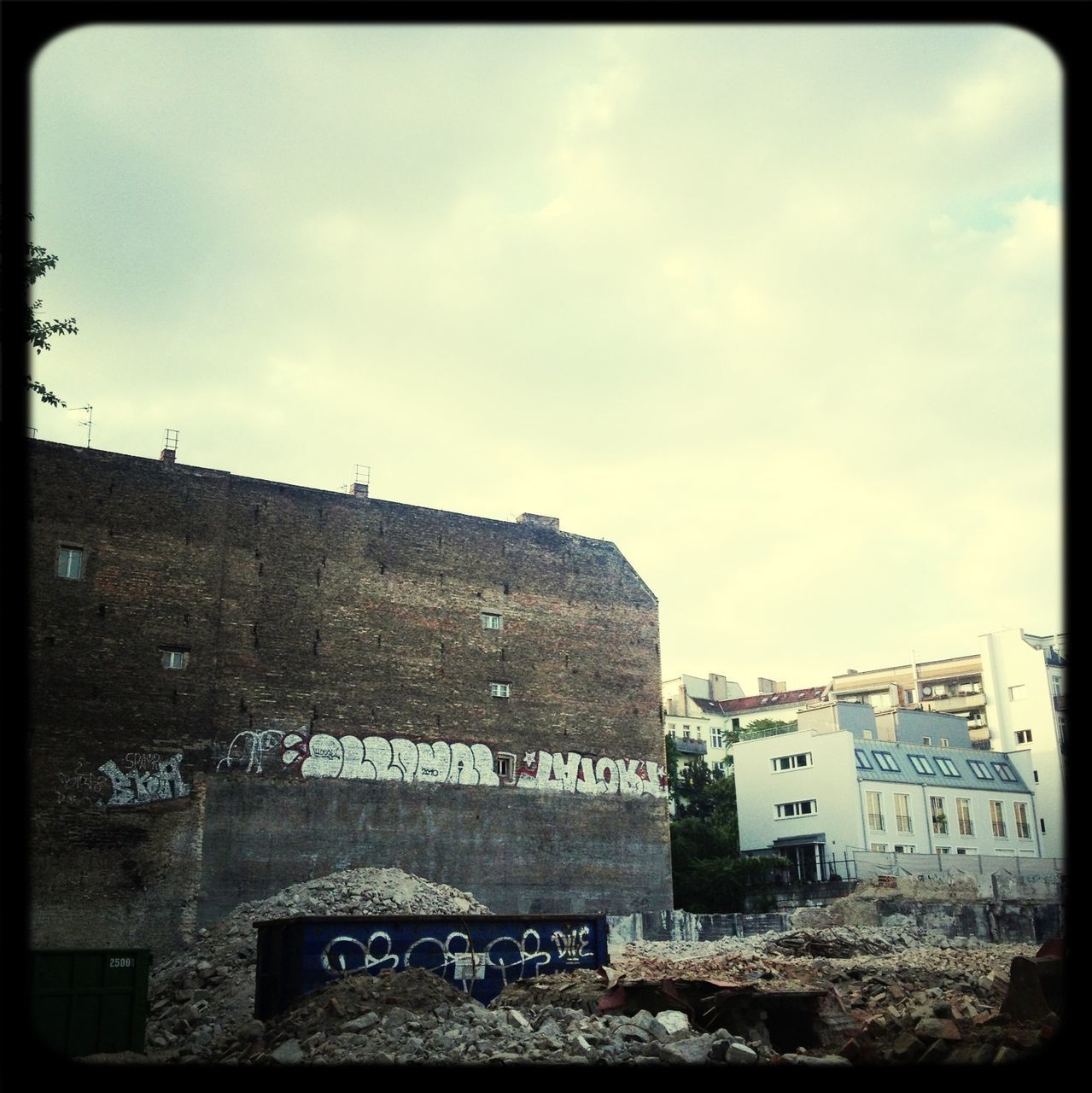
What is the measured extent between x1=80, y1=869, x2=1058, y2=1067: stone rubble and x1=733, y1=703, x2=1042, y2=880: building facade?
930 inches

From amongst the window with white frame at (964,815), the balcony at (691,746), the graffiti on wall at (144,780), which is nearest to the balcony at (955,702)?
the balcony at (691,746)

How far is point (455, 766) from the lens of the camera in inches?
1211

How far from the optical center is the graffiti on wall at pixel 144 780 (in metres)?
25.3

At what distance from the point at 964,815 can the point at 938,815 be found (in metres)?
1.93

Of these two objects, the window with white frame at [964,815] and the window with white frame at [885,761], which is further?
the window with white frame at [964,815]

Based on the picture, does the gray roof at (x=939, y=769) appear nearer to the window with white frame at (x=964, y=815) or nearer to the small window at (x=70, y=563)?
the window with white frame at (x=964, y=815)

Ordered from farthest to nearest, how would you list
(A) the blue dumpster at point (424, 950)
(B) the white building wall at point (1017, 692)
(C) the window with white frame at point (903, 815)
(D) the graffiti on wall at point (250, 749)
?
1. (B) the white building wall at point (1017, 692)
2. (C) the window with white frame at point (903, 815)
3. (D) the graffiti on wall at point (250, 749)
4. (A) the blue dumpster at point (424, 950)

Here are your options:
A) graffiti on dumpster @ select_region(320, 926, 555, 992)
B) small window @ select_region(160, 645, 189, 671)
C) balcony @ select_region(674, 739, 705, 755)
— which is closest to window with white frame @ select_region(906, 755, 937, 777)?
balcony @ select_region(674, 739, 705, 755)

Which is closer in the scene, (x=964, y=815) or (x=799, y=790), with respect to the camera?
(x=799, y=790)

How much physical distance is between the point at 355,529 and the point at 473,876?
9.81 meters

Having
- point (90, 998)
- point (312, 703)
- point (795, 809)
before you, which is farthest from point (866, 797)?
point (90, 998)

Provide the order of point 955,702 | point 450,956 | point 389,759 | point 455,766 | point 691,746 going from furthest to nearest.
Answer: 1. point 955,702
2. point 691,746
3. point 455,766
4. point 389,759
5. point 450,956

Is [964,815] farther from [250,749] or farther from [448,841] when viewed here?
[250,749]

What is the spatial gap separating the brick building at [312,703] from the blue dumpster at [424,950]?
1033 cm
